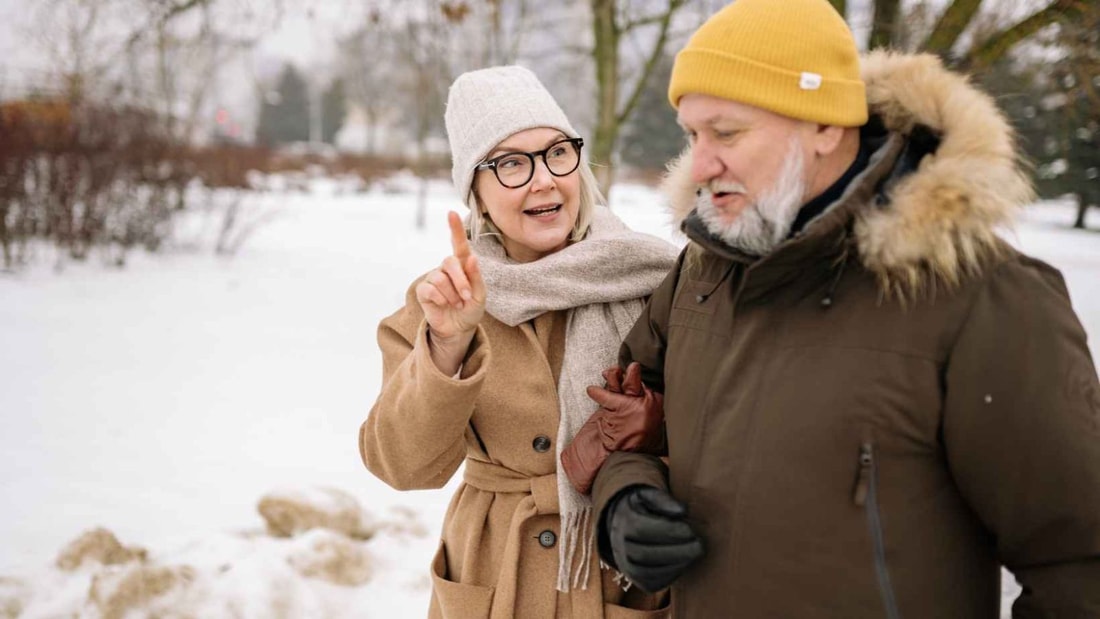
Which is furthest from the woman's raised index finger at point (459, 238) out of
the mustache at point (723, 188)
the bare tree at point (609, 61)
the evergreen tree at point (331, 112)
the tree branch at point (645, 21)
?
the evergreen tree at point (331, 112)

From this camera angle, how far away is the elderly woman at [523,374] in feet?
5.61

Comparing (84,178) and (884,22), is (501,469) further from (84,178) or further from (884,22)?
(84,178)

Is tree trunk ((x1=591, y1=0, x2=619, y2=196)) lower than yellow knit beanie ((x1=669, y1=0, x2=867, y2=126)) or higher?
higher

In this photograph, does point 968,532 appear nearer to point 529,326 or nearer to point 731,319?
point 731,319

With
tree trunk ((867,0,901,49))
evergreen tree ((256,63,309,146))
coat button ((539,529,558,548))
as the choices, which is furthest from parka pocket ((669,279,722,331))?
evergreen tree ((256,63,309,146))

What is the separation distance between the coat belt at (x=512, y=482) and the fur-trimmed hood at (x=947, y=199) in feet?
2.91

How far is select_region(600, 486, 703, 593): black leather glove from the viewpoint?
131cm

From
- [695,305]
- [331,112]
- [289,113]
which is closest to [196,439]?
[695,305]

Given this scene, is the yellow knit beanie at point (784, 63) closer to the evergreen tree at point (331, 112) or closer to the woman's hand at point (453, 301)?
the woman's hand at point (453, 301)

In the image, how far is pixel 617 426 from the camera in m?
1.56

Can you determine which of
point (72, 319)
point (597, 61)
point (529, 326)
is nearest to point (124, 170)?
point (72, 319)

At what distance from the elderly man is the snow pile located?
235 centimetres

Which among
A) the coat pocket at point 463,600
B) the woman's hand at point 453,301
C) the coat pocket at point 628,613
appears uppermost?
the woman's hand at point 453,301

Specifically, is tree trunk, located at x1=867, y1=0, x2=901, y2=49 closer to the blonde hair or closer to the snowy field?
the snowy field
